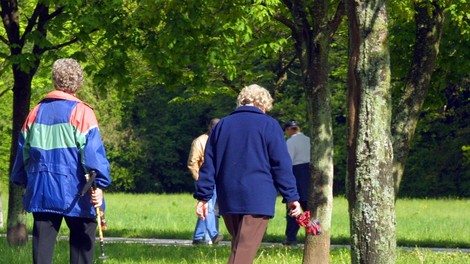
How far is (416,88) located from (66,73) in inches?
258

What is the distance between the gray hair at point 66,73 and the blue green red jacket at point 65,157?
7 centimetres

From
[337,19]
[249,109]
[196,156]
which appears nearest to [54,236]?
[249,109]

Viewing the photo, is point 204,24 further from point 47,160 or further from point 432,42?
point 47,160

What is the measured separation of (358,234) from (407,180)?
50375mm

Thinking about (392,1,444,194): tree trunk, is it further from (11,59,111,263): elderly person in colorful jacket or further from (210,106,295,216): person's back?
(11,59,111,263): elderly person in colorful jacket

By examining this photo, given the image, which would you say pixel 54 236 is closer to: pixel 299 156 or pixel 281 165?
pixel 281 165

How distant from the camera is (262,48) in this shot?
18.1 metres

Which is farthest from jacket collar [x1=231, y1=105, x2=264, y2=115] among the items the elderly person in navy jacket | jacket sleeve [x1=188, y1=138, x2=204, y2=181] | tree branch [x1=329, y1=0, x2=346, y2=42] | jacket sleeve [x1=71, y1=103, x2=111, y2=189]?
jacket sleeve [x1=188, y1=138, x2=204, y2=181]

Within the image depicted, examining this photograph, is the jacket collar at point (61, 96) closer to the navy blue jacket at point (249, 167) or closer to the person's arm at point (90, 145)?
the person's arm at point (90, 145)

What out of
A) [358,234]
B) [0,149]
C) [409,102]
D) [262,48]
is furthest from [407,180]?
[358,234]

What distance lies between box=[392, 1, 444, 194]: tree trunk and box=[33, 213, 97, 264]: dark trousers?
Result: 6.11m

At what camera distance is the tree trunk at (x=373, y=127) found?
327 inches

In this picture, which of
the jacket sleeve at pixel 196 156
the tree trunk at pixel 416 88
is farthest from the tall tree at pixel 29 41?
the tree trunk at pixel 416 88

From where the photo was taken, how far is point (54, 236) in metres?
8.32
